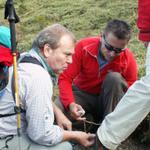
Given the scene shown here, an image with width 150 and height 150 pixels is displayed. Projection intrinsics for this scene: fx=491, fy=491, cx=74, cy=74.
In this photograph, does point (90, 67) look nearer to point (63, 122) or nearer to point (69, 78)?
point (69, 78)

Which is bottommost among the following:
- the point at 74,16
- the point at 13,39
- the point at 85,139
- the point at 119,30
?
the point at 74,16

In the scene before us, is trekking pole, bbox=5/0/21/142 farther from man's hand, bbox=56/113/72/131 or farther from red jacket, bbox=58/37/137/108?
red jacket, bbox=58/37/137/108

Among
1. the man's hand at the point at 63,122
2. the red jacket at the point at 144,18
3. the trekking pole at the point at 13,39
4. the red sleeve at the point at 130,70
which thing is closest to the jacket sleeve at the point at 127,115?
the man's hand at the point at 63,122

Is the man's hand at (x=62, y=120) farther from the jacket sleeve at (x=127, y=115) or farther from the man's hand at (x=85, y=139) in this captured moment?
the jacket sleeve at (x=127, y=115)

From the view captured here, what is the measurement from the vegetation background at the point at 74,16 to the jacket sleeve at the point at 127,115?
3358mm

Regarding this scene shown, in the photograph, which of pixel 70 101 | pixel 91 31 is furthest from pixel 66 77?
pixel 91 31

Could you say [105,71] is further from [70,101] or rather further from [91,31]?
[91,31]

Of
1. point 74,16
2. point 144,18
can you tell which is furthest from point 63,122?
point 74,16

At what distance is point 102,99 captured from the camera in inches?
212

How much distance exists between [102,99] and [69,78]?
0.43m

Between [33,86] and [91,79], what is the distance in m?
1.53

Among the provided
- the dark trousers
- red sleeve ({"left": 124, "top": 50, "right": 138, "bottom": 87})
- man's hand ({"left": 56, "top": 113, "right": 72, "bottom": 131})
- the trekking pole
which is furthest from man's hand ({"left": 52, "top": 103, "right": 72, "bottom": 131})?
the trekking pole

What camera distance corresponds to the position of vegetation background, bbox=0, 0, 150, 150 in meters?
9.33

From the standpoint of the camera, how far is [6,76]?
413 centimetres
